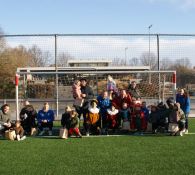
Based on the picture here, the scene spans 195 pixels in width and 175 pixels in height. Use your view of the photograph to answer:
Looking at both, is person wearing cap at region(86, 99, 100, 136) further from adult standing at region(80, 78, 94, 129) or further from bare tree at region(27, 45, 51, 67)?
bare tree at region(27, 45, 51, 67)

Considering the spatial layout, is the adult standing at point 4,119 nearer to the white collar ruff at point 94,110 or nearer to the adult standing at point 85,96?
the adult standing at point 85,96

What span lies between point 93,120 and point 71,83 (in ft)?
11.2

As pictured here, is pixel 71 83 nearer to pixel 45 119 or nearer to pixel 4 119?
pixel 45 119

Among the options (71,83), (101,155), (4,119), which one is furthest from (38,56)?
A: (101,155)

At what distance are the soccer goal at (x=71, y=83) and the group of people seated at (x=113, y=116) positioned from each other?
5.40 feet

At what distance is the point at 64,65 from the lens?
651 inches

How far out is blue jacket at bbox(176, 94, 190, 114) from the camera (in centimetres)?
1318

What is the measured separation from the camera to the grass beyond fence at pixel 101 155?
23.4 feet

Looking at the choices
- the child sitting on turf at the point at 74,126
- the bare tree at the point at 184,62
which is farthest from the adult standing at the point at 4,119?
the bare tree at the point at 184,62

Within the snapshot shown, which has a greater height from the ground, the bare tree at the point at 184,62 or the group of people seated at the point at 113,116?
the bare tree at the point at 184,62

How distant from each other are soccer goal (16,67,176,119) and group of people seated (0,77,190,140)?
1.65 metres

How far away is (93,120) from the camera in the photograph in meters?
12.5

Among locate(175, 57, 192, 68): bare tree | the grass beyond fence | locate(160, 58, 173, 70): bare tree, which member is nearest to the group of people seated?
the grass beyond fence

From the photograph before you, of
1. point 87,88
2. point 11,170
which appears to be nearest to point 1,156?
point 11,170
